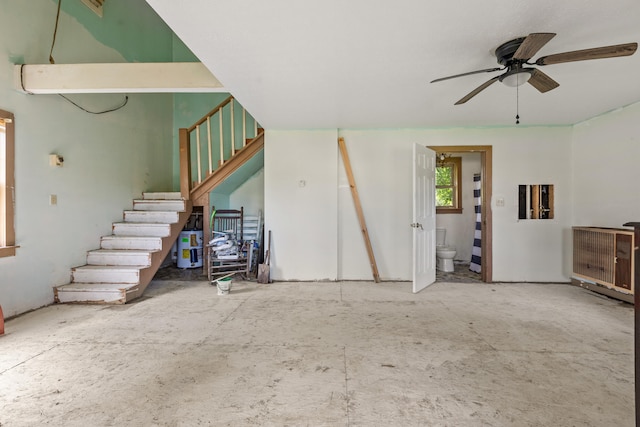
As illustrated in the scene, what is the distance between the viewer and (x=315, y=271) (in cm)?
446

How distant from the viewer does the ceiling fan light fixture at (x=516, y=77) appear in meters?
2.16

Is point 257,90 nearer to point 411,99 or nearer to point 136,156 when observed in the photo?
point 411,99

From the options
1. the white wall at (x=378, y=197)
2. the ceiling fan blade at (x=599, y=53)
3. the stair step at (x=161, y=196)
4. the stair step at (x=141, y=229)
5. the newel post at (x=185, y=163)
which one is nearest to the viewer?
the ceiling fan blade at (x=599, y=53)

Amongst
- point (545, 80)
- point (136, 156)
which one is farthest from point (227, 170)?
point (545, 80)

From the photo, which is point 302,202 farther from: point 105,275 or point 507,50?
point 507,50

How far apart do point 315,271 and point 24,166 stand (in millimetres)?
3638

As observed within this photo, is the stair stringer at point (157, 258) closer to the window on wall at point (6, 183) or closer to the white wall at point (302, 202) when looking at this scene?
the window on wall at point (6, 183)

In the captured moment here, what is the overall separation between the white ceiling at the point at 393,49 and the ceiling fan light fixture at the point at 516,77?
0.23 meters

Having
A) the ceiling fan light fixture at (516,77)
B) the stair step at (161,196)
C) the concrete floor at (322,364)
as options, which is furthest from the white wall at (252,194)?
the ceiling fan light fixture at (516,77)

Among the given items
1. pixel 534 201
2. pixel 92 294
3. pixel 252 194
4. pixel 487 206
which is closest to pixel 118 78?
pixel 92 294

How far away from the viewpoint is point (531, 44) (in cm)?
178

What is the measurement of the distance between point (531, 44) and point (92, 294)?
475 centimetres

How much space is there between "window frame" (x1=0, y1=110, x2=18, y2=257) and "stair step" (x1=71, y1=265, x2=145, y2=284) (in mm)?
744

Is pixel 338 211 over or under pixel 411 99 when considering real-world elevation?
under
